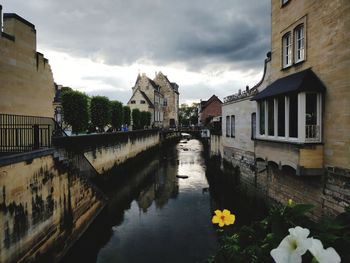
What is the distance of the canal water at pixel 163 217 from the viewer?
11.2 metres

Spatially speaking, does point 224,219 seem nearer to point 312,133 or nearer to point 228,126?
point 312,133

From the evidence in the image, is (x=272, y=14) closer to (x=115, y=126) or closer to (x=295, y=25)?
(x=295, y=25)

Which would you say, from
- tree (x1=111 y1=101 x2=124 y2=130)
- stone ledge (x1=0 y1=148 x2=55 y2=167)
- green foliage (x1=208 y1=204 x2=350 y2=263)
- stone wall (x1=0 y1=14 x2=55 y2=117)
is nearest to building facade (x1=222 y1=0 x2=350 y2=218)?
green foliage (x1=208 y1=204 x2=350 y2=263)

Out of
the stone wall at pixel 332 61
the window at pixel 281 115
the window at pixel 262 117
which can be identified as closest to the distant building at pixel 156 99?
the window at pixel 262 117

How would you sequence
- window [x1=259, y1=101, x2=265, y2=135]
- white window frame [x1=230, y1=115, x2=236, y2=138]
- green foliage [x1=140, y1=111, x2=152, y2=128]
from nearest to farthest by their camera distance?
window [x1=259, y1=101, x2=265, y2=135] < white window frame [x1=230, y1=115, x2=236, y2=138] < green foliage [x1=140, y1=111, x2=152, y2=128]

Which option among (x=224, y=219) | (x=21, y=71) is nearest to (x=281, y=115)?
(x=224, y=219)

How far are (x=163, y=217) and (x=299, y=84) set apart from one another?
1051 centimetres

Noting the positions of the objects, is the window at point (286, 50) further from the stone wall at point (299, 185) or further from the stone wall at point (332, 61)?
the stone wall at point (299, 185)

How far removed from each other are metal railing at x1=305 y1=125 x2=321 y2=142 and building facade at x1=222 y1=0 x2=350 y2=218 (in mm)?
35

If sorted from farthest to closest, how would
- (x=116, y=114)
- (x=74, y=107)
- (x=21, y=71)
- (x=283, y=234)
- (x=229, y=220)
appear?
(x=116, y=114)
(x=74, y=107)
(x=21, y=71)
(x=229, y=220)
(x=283, y=234)

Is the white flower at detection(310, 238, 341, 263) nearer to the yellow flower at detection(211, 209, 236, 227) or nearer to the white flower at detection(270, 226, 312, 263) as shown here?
the white flower at detection(270, 226, 312, 263)

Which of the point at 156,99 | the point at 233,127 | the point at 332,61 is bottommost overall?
the point at 233,127

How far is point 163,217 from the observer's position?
1561 centimetres

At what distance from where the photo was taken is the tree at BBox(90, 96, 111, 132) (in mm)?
27344
